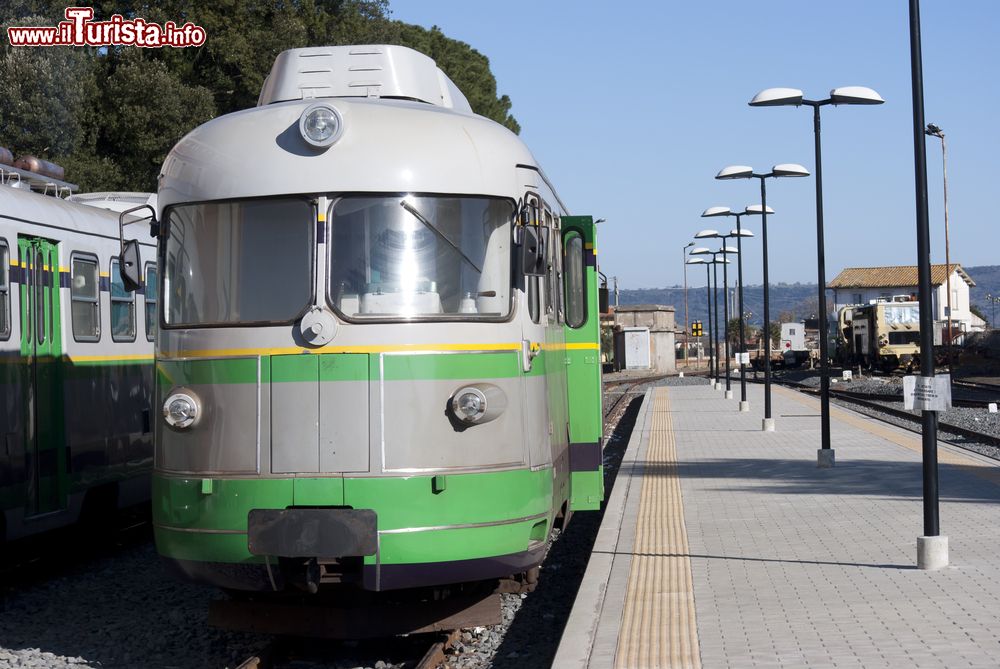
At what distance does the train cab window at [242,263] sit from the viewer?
821 cm

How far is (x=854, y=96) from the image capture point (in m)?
18.8

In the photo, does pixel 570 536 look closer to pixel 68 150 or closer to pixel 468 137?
pixel 468 137

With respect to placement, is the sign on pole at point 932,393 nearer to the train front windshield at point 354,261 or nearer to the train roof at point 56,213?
the train front windshield at point 354,261

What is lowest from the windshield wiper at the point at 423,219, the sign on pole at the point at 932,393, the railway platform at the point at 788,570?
the railway platform at the point at 788,570

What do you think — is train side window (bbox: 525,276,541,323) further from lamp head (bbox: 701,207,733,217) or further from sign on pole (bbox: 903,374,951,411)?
lamp head (bbox: 701,207,733,217)

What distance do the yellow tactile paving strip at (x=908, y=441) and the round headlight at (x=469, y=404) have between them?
10529 mm

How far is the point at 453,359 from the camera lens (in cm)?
820

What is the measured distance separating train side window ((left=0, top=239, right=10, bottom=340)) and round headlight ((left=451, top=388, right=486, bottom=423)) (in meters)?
4.79

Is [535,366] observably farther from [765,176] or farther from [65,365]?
[765,176]

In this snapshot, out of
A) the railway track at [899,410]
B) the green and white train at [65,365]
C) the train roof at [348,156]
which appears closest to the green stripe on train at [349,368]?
the train roof at [348,156]

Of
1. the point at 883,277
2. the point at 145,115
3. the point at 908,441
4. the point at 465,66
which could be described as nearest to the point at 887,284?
the point at 883,277

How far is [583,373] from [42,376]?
4.66 m

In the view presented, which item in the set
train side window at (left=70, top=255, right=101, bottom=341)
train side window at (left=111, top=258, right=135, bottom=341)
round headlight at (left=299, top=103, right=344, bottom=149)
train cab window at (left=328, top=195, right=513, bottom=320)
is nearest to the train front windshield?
train cab window at (left=328, top=195, right=513, bottom=320)

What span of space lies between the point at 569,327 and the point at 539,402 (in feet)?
8.63
